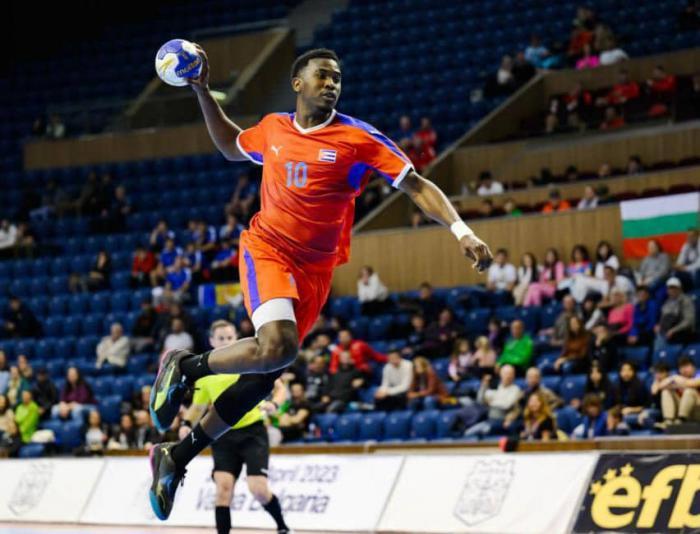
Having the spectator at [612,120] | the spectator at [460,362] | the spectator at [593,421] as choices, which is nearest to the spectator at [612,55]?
the spectator at [612,120]

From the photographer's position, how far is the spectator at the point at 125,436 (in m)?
17.7

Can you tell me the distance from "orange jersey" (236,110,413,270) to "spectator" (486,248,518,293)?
36.9 ft

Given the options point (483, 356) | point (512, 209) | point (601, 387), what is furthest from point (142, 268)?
point (601, 387)

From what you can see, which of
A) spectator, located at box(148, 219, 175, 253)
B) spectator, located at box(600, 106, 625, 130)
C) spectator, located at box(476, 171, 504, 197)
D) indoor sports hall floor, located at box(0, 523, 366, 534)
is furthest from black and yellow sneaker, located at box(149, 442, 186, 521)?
spectator, located at box(148, 219, 175, 253)

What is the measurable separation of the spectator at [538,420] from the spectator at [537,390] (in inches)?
9.4

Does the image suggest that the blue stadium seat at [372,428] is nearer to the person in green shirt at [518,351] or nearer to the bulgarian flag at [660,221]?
the person in green shirt at [518,351]

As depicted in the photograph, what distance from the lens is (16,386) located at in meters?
A: 20.0

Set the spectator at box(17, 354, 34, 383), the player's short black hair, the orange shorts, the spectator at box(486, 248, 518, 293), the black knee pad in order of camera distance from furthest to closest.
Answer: the spectator at box(17, 354, 34, 383)
the spectator at box(486, 248, 518, 293)
the black knee pad
the player's short black hair
the orange shorts

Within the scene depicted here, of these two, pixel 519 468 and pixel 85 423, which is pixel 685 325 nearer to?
pixel 519 468

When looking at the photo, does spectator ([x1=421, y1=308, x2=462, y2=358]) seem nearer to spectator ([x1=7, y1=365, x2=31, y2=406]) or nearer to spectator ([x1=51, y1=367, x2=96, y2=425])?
spectator ([x1=51, y1=367, x2=96, y2=425])

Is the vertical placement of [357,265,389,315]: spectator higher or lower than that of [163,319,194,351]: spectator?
higher

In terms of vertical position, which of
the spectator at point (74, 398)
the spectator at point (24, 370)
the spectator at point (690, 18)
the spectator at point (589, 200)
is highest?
the spectator at point (690, 18)

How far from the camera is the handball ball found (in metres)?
7.78

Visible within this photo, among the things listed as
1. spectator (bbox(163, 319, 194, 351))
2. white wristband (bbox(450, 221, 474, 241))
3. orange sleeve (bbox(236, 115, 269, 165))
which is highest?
orange sleeve (bbox(236, 115, 269, 165))
